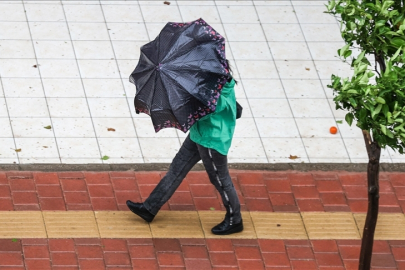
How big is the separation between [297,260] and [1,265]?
262 centimetres

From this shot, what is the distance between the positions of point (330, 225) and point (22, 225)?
290 centimetres

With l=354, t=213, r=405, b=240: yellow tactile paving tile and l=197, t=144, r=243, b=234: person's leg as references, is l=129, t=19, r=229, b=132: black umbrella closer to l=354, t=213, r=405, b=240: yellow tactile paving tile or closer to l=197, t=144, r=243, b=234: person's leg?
l=197, t=144, r=243, b=234: person's leg

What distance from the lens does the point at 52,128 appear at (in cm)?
890

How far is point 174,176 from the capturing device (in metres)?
7.53

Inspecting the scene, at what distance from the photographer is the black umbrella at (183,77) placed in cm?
669

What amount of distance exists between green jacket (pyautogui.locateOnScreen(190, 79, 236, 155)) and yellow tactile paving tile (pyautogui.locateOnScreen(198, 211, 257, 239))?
99cm

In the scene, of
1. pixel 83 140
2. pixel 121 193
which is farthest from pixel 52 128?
pixel 121 193

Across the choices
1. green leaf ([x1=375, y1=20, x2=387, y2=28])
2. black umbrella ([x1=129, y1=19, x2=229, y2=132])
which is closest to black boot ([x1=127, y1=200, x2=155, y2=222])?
black umbrella ([x1=129, y1=19, x2=229, y2=132])

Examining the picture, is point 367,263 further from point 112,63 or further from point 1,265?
point 112,63

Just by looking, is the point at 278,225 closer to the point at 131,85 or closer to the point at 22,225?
the point at 22,225

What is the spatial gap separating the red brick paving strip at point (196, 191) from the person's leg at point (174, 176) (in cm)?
43

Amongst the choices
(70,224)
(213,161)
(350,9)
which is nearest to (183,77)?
(213,161)

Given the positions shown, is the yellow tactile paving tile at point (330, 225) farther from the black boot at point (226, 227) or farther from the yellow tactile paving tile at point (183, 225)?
the black boot at point (226, 227)

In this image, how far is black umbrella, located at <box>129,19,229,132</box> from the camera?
6.69m
